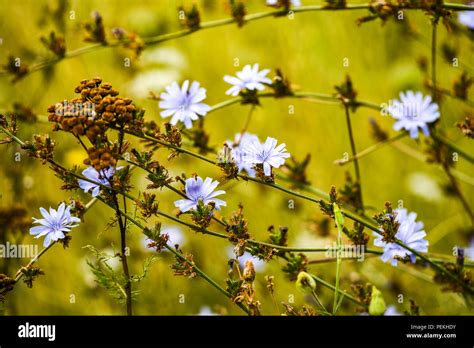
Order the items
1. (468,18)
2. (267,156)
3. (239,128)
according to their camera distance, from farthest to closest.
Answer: (239,128)
(468,18)
(267,156)

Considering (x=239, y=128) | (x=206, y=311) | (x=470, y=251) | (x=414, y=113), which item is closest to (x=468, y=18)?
(x=414, y=113)

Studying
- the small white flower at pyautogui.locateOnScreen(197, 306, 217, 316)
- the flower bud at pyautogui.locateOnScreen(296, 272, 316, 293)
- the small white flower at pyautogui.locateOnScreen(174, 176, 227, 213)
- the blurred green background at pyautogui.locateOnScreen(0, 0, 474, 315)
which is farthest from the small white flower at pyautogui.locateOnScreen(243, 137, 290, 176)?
the small white flower at pyautogui.locateOnScreen(197, 306, 217, 316)

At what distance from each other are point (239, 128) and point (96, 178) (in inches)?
55.7

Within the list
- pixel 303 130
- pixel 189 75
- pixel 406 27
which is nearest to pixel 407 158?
pixel 303 130

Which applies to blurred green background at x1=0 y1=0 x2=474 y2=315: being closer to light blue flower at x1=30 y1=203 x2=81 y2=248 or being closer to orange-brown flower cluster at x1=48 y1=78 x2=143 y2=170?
light blue flower at x1=30 y1=203 x2=81 y2=248

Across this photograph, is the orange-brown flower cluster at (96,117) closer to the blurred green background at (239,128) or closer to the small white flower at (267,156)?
the small white flower at (267,156)

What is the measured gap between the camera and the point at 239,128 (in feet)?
9.08

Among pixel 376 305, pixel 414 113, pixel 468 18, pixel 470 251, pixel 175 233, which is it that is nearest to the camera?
pixel 376 305

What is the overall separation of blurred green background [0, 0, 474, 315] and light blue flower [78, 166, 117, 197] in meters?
0.70

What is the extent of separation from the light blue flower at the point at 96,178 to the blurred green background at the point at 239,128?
696 mm

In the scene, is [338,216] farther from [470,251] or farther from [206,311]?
[470,251]

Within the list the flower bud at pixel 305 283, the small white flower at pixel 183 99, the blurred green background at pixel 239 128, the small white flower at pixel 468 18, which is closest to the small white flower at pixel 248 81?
the small white flower at pixel 183 99

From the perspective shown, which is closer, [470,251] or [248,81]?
[248,81]

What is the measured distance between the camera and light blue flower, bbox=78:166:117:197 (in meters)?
1.34
